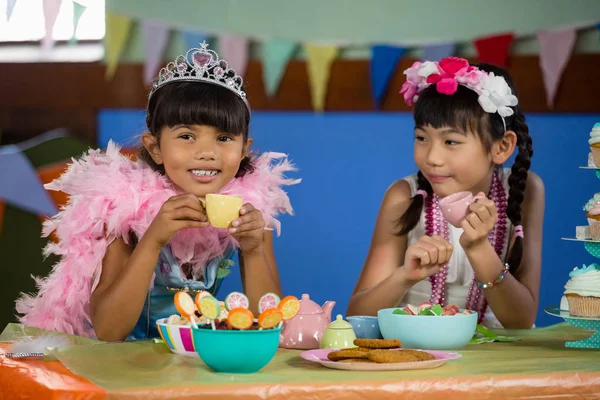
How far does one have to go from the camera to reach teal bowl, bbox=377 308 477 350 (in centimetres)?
126

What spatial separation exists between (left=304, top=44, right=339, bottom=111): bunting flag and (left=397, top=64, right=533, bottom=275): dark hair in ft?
4.71

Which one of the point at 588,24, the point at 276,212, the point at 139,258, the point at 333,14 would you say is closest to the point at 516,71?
the point at 588,24

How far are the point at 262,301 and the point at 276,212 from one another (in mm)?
570

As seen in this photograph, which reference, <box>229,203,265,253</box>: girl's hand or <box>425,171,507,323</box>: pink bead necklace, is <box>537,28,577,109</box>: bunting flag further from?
<box>229,203,265,253</box>: girl's hand

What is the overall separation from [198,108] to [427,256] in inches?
20.9

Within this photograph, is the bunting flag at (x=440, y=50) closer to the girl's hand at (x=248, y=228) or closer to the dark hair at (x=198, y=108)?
the dark hair at (x=198, y=108)

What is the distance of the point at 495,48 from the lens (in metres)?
3.11

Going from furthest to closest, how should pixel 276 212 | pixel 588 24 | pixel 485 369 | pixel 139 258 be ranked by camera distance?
pixel 588 24
pixel 276 212
pixel 139 258
pixel 485 369

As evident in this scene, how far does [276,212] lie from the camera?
1774 millimetres

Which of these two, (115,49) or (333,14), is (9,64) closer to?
(115,49)

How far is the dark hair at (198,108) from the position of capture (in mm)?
1598

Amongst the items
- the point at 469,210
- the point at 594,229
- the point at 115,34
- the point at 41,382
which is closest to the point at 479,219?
the point at 469,210

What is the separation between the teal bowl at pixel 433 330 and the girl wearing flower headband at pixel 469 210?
8 centimetres

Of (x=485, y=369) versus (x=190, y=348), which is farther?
(x=190, y=348)
